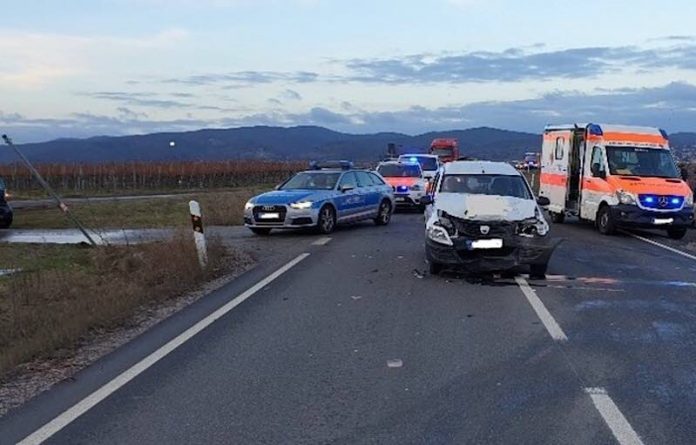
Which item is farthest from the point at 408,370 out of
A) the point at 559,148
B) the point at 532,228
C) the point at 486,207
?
the point at 559,148

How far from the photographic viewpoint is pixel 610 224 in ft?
63.7

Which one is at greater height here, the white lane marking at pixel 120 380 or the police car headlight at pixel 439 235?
the police car headlight at pixel 439 235

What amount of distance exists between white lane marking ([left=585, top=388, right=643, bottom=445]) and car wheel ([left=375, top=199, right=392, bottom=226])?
53.0 feet

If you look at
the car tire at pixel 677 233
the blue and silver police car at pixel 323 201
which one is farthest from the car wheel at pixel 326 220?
the car tire at pixel 677 233

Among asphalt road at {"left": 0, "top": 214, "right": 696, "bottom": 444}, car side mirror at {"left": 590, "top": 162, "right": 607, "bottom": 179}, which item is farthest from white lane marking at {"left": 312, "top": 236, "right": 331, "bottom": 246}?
car side mirror at {"left": 590, "top": 162, "right": 607, "bottom": 179}

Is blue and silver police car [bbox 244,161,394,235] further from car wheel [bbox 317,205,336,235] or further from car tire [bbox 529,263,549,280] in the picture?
car tire [bbox 529,263,549,280]

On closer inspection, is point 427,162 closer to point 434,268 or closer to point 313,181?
point 313,181

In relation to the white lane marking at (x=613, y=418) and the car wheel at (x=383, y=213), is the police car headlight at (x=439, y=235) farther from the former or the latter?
the car wheel at (x=383, y=213)

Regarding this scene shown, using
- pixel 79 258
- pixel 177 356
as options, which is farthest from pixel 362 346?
pixel 79 258

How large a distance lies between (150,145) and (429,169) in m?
130

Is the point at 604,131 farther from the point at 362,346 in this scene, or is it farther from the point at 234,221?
the point at 362,346

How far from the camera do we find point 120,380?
6457 millimetres

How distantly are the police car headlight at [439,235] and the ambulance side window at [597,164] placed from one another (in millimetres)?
9445

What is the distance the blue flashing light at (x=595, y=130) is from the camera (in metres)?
20.5
